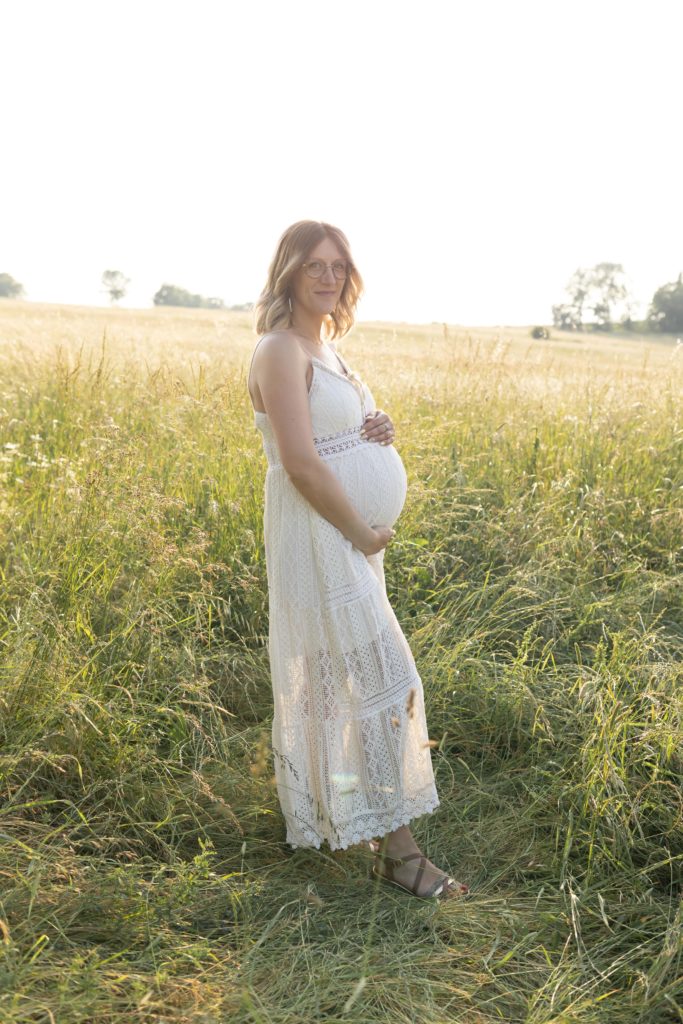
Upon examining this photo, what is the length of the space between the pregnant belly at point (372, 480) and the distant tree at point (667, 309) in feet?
124

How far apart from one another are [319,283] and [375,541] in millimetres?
773

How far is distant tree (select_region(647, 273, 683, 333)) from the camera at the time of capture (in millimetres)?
38062

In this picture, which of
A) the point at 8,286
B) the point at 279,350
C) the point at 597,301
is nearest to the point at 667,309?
the point at 597,301

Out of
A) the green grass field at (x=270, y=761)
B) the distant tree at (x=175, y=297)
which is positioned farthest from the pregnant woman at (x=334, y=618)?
the distant tree at (x=175, y=297)

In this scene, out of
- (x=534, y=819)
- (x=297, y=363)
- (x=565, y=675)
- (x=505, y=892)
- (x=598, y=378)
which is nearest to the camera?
(x=297, y=363)

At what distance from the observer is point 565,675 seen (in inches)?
148

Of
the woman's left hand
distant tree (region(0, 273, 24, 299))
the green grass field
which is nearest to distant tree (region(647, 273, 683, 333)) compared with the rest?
the green grass field

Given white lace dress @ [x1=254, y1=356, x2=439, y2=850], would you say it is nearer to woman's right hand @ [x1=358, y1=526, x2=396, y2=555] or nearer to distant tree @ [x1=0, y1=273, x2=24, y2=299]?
woman's right hand @ [x1=358, y1=526, x2=396, y2=555]

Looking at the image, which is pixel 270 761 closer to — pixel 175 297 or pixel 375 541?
pixel 375 541

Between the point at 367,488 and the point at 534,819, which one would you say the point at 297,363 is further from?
the point at 534,819

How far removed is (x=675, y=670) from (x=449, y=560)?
4.93 ft

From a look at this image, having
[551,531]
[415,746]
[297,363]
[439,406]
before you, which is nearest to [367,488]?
[297,363]

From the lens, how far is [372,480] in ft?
9.28

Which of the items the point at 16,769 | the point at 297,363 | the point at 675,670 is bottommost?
the point at 16,769
